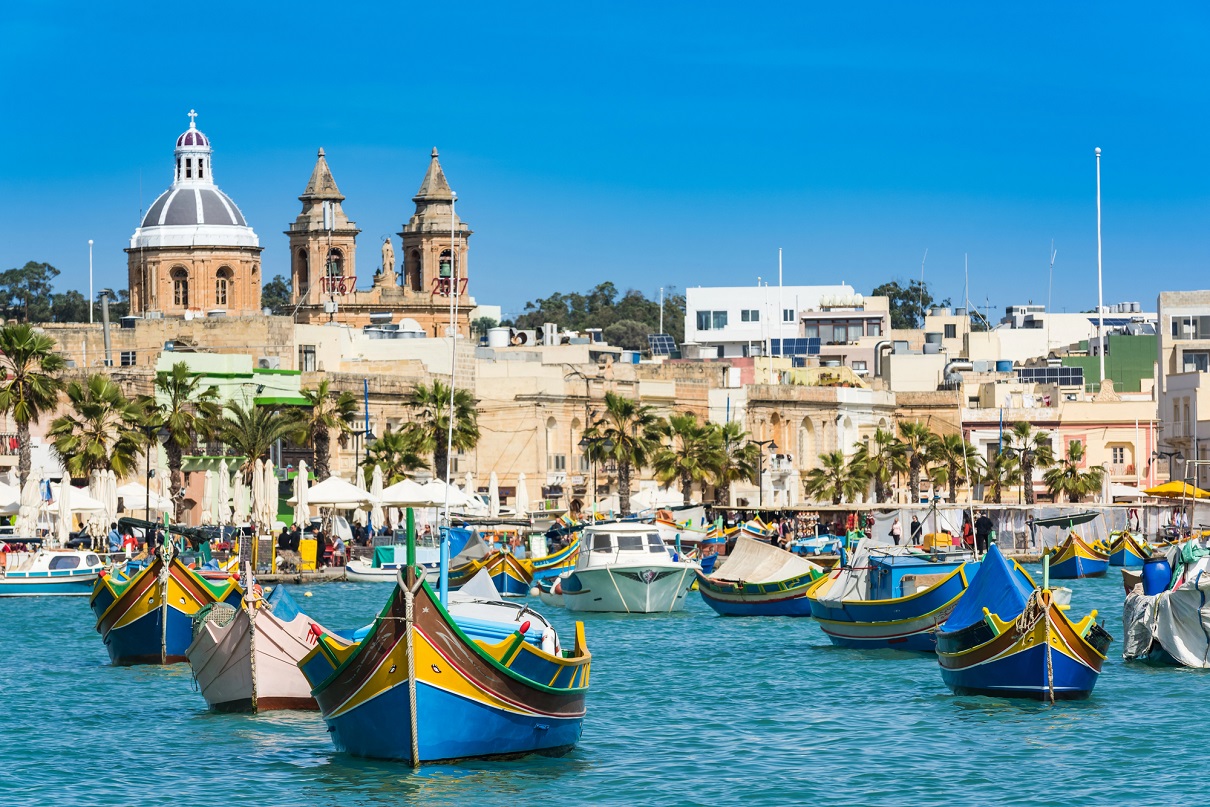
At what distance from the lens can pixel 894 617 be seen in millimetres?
40781

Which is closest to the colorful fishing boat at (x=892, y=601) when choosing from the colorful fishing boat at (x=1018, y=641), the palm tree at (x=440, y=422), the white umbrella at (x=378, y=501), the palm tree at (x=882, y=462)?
the colorful fishing boat at (x=1018, y=641)

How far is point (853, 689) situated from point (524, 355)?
66.3 m

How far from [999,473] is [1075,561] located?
1996cm

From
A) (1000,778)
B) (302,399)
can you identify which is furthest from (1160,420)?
(1000,778)

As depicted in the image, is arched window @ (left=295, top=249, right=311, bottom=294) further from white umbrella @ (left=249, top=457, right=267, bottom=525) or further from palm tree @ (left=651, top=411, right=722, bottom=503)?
white umbrella @ (left=249, top=457, right=267, bottom=525)

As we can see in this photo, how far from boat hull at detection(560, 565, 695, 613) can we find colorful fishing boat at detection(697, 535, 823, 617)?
778 millimetres

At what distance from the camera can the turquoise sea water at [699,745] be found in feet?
84.2

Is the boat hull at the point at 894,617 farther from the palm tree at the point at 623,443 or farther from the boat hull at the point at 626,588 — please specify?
the palm tree at the point at 623,443

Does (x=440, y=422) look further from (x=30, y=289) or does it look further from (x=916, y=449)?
(x=30, y=289)

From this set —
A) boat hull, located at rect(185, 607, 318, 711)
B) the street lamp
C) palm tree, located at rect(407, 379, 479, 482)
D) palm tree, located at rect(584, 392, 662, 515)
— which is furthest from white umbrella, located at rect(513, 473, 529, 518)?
boat hull, located at rect(185, 607, 318, 711)

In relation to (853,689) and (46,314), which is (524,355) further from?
(46,314)

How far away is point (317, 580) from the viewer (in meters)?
62.4

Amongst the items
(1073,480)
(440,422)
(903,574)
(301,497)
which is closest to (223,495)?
(301,497)

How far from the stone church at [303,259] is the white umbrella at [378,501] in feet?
113
